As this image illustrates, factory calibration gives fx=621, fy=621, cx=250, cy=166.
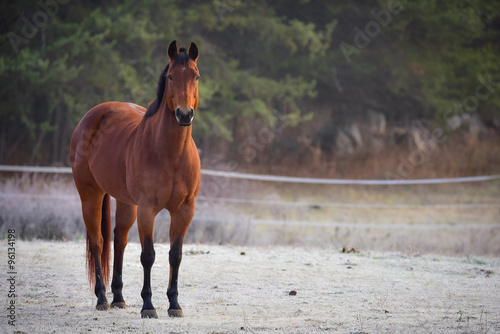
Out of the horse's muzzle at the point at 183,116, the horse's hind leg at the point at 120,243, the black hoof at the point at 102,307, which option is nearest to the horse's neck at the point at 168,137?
the horse's muzzle at the point at 183,116

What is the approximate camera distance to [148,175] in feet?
15.0

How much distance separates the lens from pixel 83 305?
5.21m

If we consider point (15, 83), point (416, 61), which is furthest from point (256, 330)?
point (416, 61)

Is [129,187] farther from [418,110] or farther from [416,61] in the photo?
[418,110]

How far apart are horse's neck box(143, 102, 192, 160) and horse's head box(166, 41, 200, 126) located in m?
0.11

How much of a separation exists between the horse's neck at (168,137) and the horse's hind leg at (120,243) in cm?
92

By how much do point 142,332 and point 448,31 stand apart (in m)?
20.4

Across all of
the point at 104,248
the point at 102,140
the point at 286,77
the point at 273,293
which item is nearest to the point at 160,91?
the point at 102,140

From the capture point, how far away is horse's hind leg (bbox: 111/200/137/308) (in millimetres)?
5172

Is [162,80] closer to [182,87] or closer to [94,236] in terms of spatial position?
[182,87]

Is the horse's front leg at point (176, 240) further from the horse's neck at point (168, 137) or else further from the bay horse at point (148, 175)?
the horse's neck at point (168, 137)

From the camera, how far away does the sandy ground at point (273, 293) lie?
4.38 metres

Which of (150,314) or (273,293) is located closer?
(150,314)

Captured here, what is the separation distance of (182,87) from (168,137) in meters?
0.43
